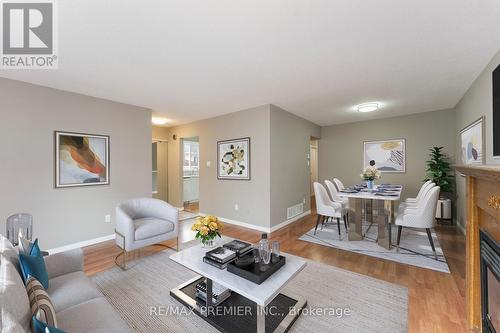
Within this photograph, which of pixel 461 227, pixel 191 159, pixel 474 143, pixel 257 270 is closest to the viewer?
pixel 257 270

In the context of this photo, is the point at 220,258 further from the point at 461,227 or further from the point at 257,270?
the point at 461,227

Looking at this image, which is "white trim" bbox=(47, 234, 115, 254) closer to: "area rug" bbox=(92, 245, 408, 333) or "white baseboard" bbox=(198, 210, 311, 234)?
"area rug" bbox=(92, 245, 408, 333)

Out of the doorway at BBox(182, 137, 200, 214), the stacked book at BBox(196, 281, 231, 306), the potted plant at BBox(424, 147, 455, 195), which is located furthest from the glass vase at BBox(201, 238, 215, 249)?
the potted plant at BBox(424, 147, 455, 195)

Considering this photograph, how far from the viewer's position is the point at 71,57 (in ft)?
7.29

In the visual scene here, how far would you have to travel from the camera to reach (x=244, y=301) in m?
1.90

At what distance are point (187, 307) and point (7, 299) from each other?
52.6 inches

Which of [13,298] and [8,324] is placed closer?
[8,324]

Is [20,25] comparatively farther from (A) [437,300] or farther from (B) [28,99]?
(A) [437,300]

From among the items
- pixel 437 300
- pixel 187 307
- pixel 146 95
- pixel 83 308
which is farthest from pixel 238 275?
pixel 146 95

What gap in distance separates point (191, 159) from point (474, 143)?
20.2 feet

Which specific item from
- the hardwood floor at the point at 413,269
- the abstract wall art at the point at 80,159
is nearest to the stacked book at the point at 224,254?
the hardwood floor at the point at 413,269

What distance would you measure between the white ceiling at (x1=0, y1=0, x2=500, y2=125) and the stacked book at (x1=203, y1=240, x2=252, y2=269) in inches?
75.6

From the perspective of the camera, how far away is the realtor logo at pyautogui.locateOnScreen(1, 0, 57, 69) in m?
1.57

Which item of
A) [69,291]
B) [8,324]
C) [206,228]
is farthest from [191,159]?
[8,324]
